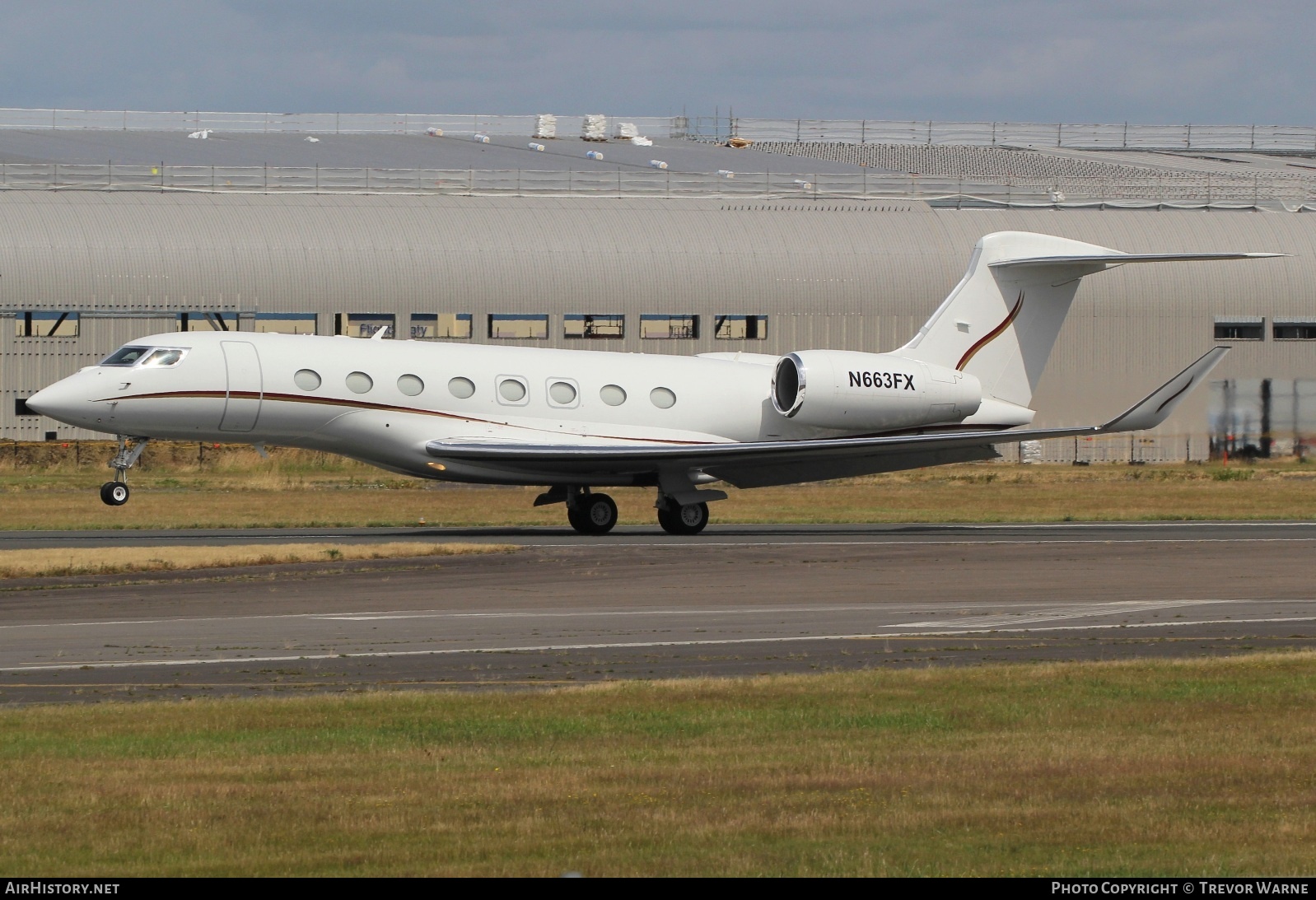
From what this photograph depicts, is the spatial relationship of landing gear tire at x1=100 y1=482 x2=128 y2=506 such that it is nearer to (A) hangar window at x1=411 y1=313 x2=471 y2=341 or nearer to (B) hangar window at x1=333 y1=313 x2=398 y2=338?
(B) hangar window at x1=333 y1=313 x2=398 y2=338

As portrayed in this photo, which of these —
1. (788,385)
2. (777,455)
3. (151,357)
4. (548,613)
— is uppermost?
(151,357)

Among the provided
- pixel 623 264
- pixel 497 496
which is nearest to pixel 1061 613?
pixel 497 496

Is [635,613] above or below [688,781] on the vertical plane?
below

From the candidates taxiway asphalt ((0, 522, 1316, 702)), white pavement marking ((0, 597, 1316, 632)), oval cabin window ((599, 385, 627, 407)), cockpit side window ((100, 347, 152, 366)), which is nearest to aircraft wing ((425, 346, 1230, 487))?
oval cabin window ((599, 385, 627, 407))

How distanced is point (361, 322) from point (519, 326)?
5.19 metres

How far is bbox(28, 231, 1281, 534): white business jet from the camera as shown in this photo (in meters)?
29.0

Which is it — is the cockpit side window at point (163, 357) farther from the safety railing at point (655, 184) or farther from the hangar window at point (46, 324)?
the safety railing at point (655, 184)

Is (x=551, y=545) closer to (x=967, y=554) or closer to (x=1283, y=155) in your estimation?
(x=967, y=554)

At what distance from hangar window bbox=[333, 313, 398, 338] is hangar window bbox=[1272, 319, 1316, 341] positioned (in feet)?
104

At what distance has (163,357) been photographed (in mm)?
Result: 28922

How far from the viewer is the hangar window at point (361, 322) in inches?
2165

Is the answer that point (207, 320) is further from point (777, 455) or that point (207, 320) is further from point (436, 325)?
point (777, 455)

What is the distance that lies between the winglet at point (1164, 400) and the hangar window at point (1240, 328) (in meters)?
32.2

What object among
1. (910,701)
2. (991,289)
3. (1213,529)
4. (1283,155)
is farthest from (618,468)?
(1283,155)
